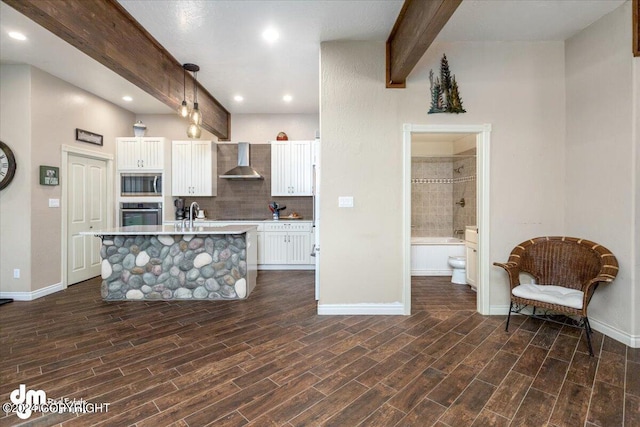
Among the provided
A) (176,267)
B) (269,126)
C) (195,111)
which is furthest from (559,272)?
(269,126)

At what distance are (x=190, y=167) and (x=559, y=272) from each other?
18.8ft

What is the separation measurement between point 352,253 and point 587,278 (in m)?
2.24

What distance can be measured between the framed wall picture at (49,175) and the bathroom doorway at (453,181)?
4.67 metres

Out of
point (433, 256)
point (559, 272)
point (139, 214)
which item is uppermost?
point (139, 214)

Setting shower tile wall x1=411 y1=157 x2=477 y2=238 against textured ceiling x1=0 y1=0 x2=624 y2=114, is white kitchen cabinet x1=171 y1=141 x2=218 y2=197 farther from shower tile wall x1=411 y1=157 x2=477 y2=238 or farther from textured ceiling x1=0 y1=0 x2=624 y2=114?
shower tile wall x1=411 y1=157 x2=477 y2=238

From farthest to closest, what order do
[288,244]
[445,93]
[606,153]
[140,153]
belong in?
[288,244] < [140,153] < [445,93] < [606,153]

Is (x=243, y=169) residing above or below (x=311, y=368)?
above

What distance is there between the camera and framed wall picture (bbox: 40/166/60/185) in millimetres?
3988

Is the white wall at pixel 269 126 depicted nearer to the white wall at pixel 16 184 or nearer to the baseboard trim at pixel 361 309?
the white wall at pixel 16 184

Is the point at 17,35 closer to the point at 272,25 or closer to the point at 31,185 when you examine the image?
the point at 31,185

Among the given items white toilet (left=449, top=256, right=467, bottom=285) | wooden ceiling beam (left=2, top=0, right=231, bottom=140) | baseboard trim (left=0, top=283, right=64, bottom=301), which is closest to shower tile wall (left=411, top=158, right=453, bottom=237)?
white toilet (left=449, top=256, right=467, bottom=285)

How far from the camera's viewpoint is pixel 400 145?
329cm

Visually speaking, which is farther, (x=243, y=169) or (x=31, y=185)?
(x=243, y=169)

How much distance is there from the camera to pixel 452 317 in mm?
3223
